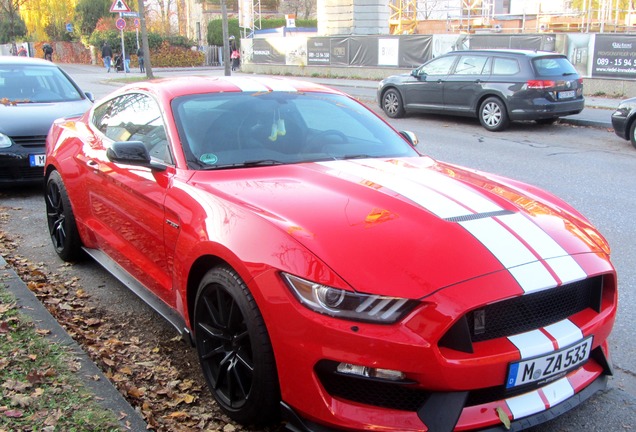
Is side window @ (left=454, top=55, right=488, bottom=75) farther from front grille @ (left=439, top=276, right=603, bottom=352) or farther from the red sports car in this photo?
front grille @ (left=439, top=276, right=603, bottom=352)

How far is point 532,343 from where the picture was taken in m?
2.60

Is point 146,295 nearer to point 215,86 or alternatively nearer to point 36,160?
point 215,86

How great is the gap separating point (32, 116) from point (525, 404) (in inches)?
285

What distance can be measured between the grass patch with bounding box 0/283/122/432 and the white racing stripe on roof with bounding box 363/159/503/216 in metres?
1.93

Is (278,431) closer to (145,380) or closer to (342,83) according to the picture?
(145,380)

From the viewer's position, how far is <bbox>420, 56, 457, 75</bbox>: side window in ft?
49.6

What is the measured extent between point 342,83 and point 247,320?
23.7 meters

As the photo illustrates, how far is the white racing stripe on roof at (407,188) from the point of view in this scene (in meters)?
3.09

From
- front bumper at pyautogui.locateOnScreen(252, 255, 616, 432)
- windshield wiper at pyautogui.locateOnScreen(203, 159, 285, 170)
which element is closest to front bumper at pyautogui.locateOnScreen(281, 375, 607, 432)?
front bumper at pyautogui.locateOnScreen(252, 255, 616, 432)

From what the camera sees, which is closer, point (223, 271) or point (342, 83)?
point (223, 271)

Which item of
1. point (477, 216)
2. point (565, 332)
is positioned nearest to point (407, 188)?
point (477, 216)

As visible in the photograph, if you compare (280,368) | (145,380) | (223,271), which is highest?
(223,271)

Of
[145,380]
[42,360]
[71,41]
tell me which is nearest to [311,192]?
[145,380]

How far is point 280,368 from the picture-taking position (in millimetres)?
2695
